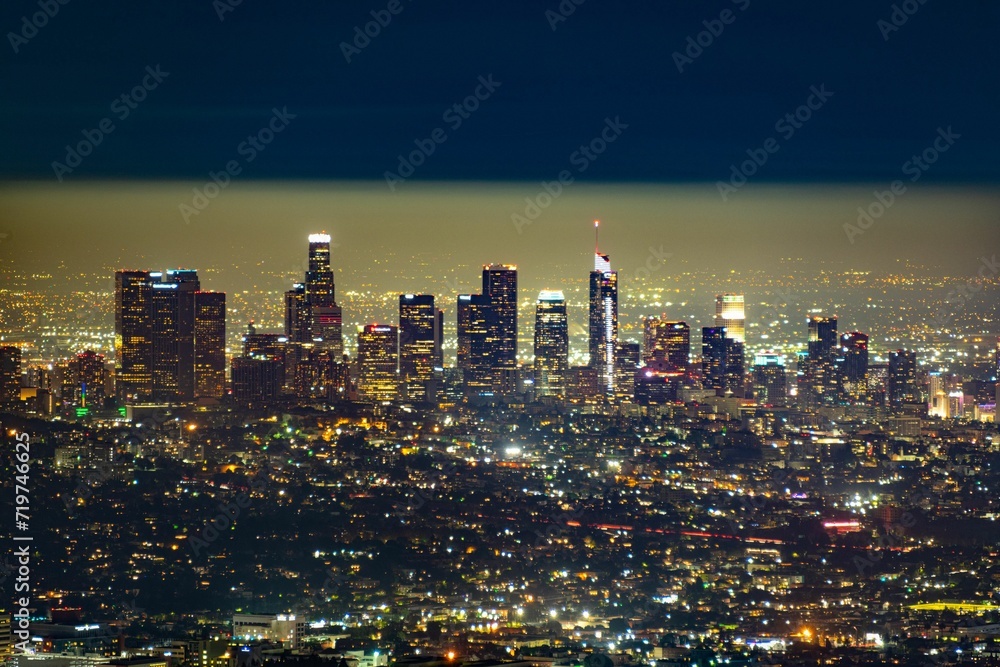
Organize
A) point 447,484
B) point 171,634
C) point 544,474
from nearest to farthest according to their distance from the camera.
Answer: point 171,634, point 447,484, point 544,474

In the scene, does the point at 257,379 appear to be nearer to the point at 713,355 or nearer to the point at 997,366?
the point at 713,355

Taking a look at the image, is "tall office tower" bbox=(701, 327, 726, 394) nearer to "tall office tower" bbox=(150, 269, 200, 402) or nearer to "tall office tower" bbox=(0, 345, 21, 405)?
"tall office tower" bbox=(150, 269, 200, 402)

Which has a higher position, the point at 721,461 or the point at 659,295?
the point at 659,295

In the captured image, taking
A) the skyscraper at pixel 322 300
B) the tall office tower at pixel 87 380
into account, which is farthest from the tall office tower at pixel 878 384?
the tall office tower at pixel 87 380

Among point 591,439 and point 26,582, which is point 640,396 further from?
point 26,582

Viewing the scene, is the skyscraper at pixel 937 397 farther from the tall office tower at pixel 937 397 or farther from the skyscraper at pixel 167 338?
the skyscraper at pixel 167 338

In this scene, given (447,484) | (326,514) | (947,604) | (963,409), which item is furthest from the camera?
(963,409)

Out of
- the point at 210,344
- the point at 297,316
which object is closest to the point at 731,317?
the point at 297,316

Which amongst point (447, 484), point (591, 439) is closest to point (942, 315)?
point (591, 439)
